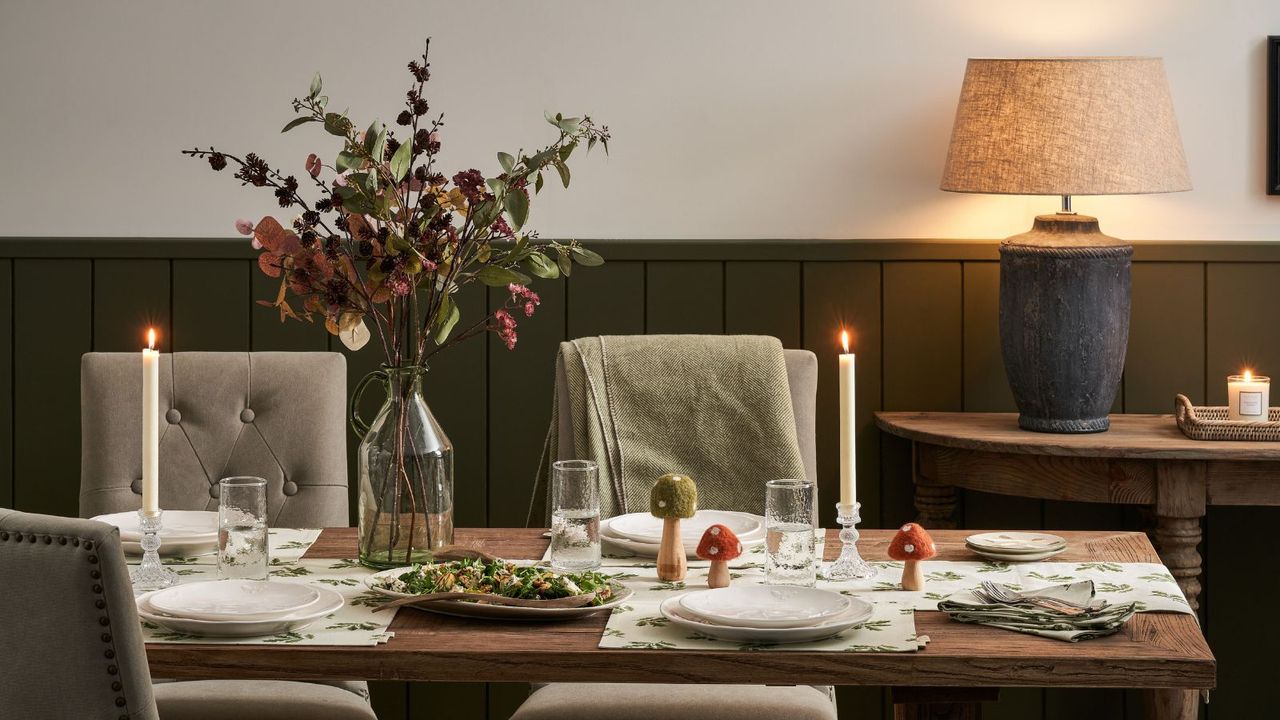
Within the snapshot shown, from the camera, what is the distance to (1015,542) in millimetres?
1754

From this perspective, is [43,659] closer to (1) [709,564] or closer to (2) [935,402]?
(1) [709,564]

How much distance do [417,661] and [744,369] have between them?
1.02 m

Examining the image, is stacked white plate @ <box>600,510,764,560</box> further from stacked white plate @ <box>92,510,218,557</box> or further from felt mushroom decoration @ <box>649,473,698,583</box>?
stacked white plate @ <box>92,510,218,557</box>

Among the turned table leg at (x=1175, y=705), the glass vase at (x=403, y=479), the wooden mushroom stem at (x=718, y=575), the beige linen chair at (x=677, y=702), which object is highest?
the glass vase at (x=403, y=479)

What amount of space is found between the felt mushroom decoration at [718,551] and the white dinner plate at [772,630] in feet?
0.58

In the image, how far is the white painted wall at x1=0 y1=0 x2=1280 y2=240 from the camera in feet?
9.11

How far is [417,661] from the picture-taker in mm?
1338

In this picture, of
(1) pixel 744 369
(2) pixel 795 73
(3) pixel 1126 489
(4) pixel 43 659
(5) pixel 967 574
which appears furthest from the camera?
(2) pixel 795 73

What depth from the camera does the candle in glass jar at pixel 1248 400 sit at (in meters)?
2.48

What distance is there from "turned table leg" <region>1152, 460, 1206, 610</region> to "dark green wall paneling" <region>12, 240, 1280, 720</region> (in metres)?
0.40

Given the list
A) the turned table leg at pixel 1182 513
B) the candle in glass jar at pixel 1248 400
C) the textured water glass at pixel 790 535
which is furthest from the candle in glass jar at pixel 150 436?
the candle in glass jar at pixel 1248 400

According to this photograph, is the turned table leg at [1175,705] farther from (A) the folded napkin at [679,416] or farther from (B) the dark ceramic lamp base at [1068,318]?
(A) the folded napkin at [679,416]

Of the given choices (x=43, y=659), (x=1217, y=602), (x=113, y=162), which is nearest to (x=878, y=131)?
(x=1217, y=602)

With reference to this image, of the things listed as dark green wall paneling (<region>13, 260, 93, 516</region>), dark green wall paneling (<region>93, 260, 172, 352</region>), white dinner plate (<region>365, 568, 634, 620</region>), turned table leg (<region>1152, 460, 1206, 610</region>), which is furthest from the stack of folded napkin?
dark green wall paneling (<region>13, 260, 93, 516</region>)
